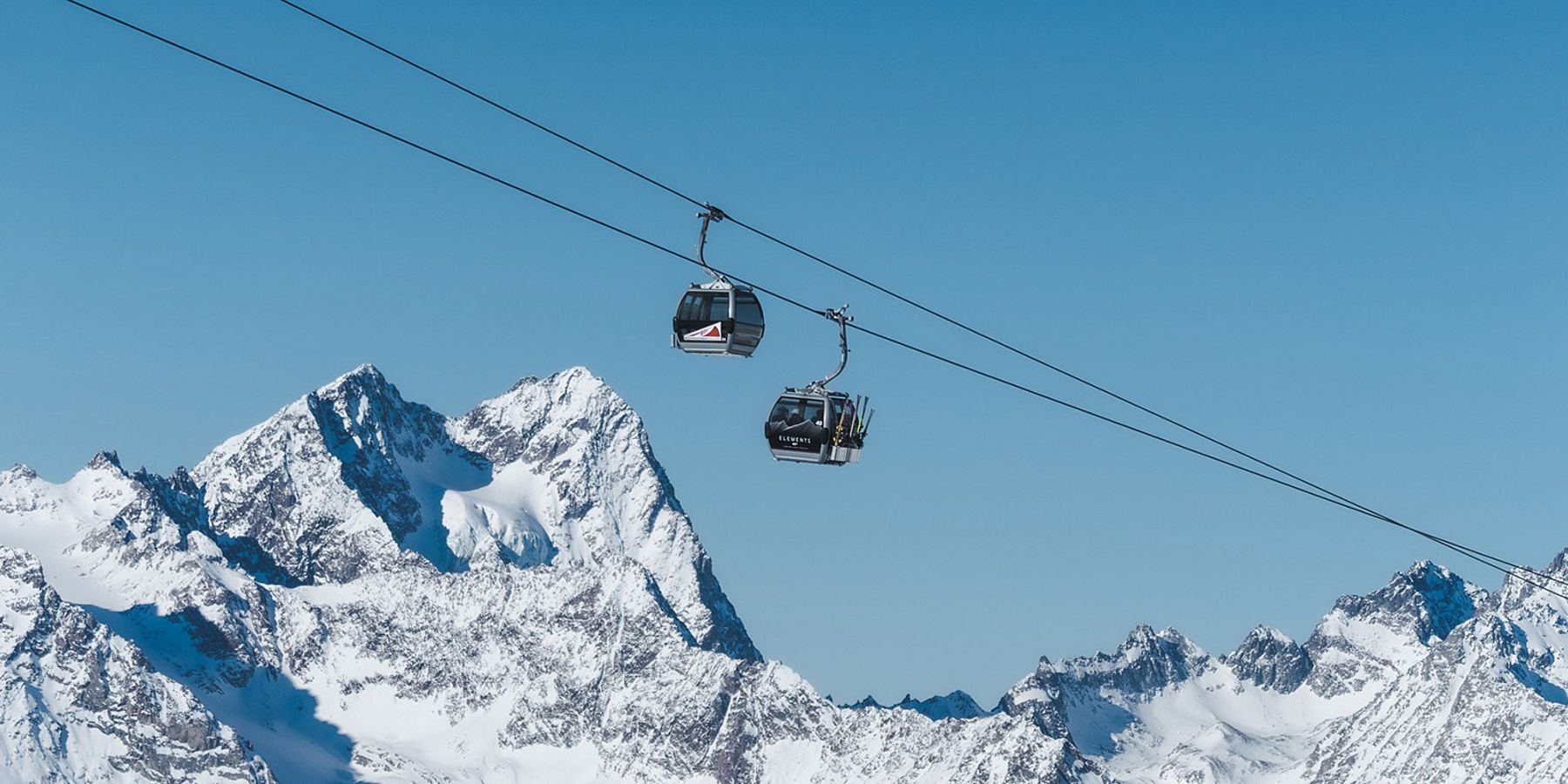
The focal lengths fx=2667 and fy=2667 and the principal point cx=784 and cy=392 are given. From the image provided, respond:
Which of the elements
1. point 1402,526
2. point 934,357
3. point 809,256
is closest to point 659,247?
point 809,256

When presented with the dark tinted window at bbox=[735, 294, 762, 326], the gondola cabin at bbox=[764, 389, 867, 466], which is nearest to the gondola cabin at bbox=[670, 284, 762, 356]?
the dark tinted window at bbox=[735, 294, 762, 326]

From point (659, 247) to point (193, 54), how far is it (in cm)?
1126

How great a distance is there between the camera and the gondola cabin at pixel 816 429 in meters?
59.7

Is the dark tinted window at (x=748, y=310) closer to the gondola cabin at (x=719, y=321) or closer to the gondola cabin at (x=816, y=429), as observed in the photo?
the gondola cabin at (x=719, y=321)

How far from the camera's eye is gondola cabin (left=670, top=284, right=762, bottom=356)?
2270 inches

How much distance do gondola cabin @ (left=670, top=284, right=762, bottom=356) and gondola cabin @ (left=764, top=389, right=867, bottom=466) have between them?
2.38 meters

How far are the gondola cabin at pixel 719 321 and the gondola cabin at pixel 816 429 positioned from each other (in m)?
2.38

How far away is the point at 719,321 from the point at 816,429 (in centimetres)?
375

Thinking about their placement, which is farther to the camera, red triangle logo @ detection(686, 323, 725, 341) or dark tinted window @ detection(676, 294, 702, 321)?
dark tinted window @ detection(676, 294, 702, 321)

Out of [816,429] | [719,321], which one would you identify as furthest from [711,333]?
[816,429]

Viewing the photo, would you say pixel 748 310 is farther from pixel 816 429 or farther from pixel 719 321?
pixel 816 429

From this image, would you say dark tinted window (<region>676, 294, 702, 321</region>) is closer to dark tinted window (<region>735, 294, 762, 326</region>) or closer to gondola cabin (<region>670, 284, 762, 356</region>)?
gondola cabin (<region>670, 284, 762, 356</region>)

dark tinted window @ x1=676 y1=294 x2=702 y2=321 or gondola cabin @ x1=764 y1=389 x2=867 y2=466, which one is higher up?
dark tinted window @ x1=676 y1=294 x2=702 y2=321

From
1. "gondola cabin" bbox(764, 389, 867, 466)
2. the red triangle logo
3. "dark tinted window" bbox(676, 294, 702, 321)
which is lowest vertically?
"gondola cabin" bbox(764, 389, 867, 466)
